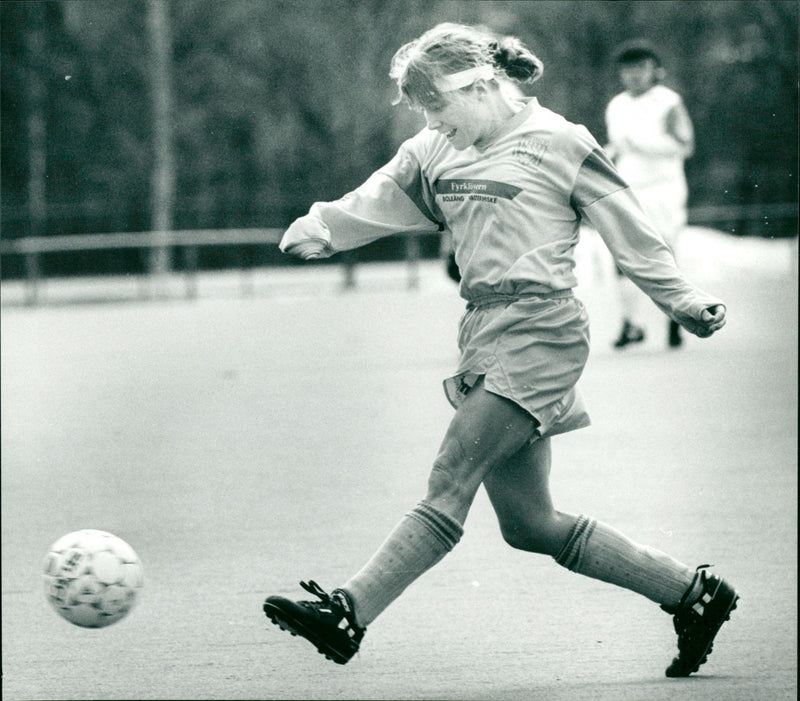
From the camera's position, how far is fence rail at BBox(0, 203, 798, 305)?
77.5 feet

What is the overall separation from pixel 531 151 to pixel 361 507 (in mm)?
3270

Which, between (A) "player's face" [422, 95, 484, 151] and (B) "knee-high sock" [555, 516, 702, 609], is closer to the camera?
(A) "player's face" [422, 95, 484, 151]

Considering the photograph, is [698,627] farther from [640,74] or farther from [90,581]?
[640,74]

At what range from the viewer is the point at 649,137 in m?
12.1

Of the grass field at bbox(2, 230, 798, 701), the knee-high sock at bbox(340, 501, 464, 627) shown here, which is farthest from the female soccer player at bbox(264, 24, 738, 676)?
the grass field at bbox(2, 230, 798, 701)

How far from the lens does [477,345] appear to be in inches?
172

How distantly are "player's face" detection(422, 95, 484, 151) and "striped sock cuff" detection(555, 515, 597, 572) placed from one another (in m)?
1.05

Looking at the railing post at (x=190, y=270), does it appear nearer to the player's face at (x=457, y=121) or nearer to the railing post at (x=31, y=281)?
the railing post at (x=31, y=281)

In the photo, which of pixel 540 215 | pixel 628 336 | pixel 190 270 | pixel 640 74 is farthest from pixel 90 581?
pixel 190 270

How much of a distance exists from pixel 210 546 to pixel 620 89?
1024 inches

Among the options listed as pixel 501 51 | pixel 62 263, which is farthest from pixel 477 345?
pixel 62 263

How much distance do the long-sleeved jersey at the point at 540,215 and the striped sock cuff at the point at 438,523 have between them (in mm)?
569

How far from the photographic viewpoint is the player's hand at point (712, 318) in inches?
167

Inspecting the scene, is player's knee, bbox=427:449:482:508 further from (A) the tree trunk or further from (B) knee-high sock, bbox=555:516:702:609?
(A) the tree trunk
